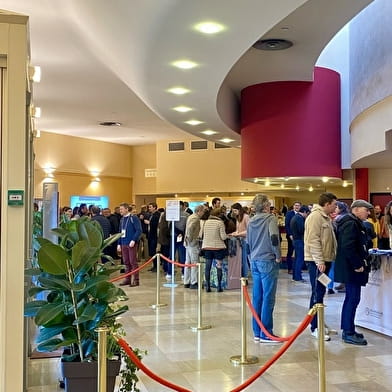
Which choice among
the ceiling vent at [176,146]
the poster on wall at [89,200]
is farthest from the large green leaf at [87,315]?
the ceiling vent at [176,146]

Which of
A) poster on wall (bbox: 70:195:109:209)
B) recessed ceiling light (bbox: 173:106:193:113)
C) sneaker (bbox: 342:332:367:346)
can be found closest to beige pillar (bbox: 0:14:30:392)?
sneaker (bbox: 342:332:367:346)

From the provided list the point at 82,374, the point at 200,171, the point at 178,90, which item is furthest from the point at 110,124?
the point at 82,374

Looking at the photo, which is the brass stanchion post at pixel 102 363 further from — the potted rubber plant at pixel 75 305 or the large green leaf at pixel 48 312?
the large green leaf at pixel 48 312

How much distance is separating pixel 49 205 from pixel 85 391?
68.8 inches

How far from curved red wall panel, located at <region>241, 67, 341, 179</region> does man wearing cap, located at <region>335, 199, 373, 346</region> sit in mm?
4289

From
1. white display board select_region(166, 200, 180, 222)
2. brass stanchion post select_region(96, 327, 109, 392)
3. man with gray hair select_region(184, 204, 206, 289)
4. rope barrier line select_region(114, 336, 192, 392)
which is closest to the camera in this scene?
brass stanchion post select_region(96, 327, 109, 392)

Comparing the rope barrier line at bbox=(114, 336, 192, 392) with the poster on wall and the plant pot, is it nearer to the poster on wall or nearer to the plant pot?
the plant pot

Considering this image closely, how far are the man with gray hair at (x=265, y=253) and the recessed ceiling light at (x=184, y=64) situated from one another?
5.50 ft

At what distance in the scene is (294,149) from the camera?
1009cm

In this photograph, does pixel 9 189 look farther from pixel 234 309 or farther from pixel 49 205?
pixel 234 309

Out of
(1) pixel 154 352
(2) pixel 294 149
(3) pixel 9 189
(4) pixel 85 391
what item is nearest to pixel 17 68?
(3) pixel 9 189

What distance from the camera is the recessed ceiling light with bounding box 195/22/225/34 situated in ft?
16.0

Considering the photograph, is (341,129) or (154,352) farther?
(341,129)

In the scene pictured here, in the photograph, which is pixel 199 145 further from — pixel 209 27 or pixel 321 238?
pixel 209 27
